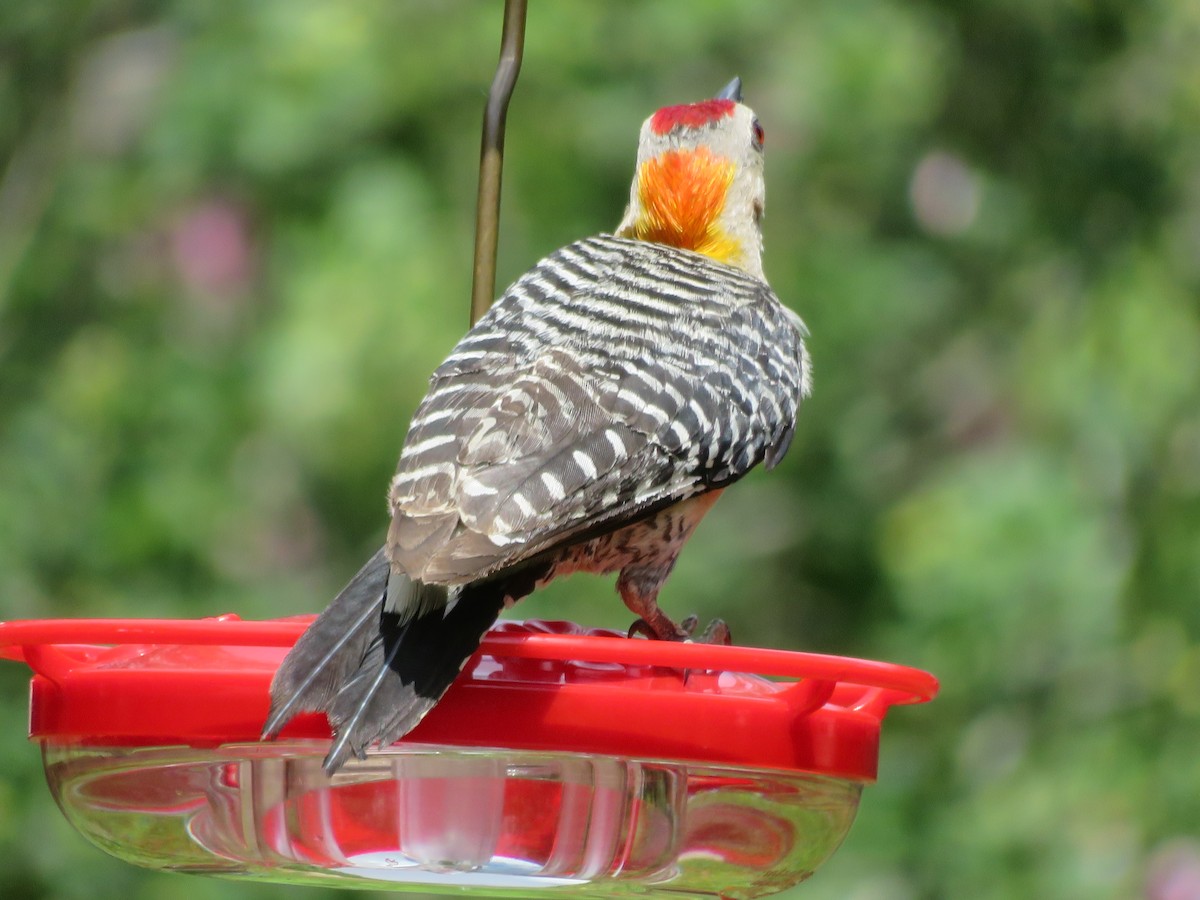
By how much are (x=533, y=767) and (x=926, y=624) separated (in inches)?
156

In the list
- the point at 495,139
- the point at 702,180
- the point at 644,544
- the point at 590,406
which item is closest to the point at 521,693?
the point at 590,406

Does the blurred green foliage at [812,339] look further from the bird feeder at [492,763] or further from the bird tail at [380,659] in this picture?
the bird tail at [380,659]

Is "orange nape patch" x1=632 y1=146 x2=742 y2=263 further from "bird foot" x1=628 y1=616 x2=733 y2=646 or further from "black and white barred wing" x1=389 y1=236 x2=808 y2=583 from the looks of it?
"bird foot" x1=628 y1=616 x2=733 y2=646

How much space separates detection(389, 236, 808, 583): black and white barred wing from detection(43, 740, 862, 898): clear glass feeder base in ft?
1.07

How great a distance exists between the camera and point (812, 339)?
23.1ft

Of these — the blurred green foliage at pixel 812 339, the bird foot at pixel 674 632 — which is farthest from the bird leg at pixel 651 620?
the blurred green foliage at pixel 812 339

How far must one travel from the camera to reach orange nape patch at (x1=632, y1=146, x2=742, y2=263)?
406cm

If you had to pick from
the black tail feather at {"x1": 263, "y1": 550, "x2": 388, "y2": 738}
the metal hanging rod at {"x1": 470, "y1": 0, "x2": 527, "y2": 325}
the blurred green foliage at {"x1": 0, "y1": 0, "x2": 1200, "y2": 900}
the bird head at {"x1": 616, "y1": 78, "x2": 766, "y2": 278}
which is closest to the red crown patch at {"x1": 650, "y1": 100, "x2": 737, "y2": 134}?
the bird head at {"x1": 616, "y1": 78, "x2": 766, "y2": 278}

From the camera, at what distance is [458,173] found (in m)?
7.03

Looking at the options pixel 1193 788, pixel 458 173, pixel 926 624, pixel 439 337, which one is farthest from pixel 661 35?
pixel 1193 788

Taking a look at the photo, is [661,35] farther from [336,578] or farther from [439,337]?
[336,578]

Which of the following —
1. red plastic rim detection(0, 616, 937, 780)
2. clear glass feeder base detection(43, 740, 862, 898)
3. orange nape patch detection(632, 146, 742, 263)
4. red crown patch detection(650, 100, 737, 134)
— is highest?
red crown patch detection(650, 100, 737, 134)

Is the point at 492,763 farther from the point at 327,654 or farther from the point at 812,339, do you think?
the point at 812,339

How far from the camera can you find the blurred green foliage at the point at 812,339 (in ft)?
20.4
